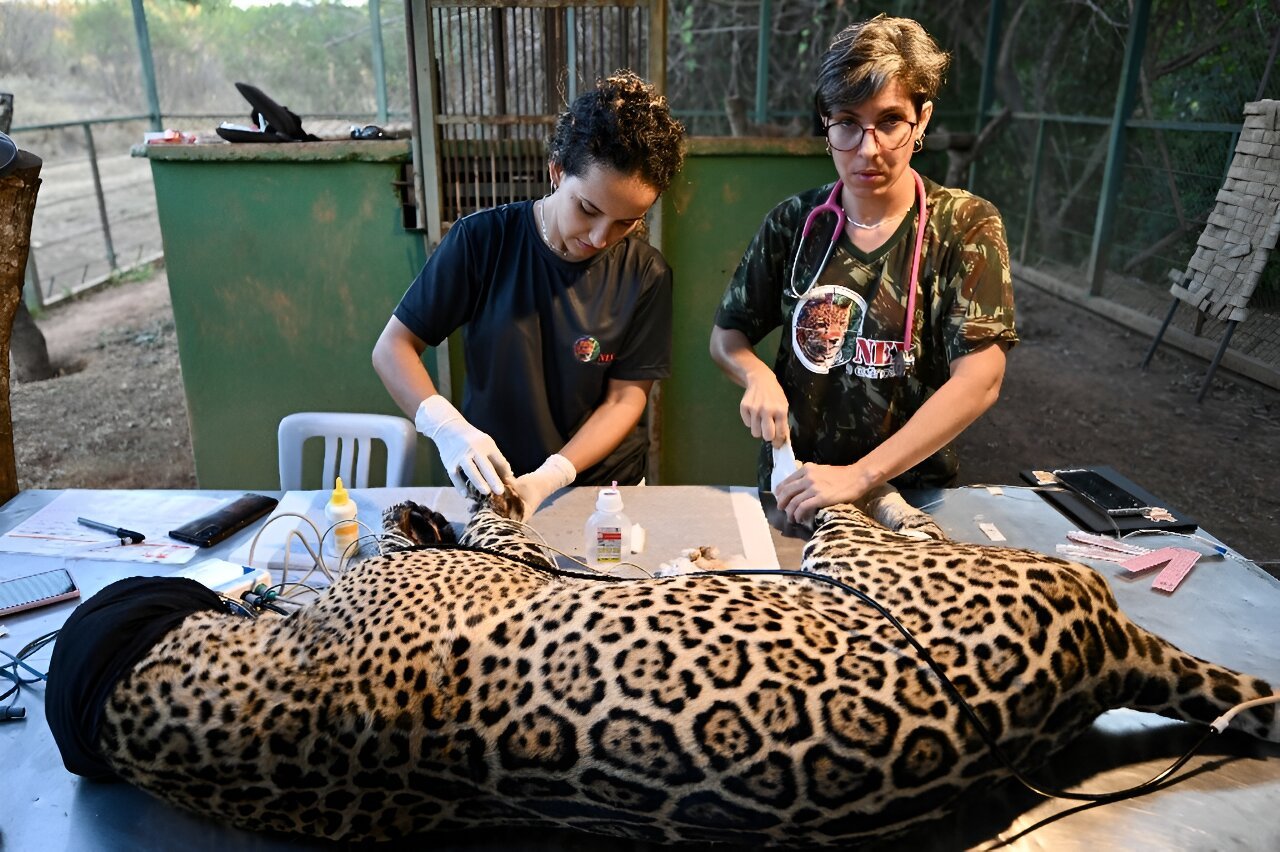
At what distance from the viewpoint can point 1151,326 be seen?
20.7 feet

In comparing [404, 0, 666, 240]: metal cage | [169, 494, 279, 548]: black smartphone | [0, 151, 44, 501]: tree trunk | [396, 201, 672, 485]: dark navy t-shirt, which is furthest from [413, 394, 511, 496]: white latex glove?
[404, 0, 666, 240]: metal cage

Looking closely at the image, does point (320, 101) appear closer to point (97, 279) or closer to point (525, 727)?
point (97, 279)

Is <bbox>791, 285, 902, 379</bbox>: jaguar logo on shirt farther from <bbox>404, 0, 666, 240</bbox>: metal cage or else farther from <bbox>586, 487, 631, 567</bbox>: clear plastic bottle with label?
<bbox>404, 0, 666, 240</bbox>: metal cage

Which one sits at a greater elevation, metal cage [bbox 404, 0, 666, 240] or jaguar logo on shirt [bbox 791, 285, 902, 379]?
metal cage [bbox 404, 0, 666, 240]

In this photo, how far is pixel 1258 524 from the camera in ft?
14.4

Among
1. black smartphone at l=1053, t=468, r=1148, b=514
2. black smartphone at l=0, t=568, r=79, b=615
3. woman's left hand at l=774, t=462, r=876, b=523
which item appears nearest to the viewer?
black smartphone at l=0, t=568, r=79, b=615

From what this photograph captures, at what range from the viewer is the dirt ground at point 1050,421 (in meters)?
Result: 4.69

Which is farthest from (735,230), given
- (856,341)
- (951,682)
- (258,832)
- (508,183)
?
(258,832)

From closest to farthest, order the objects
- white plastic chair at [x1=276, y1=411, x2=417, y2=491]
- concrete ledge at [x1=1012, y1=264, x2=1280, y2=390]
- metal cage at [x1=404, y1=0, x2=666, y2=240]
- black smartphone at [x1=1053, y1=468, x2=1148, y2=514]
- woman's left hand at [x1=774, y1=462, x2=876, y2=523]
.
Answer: woman's left hand at [x1=774, y1=462, x2=876, y2=523]
black smartphone at [x1=1053, y1=468, x2=1148, y2=514]
white plastic chair at [x1=276, y1=411, x2=417, y2=491]
metal cage at [x1=404, y1=0, x2=666, y2=240]
concrete ledge at [x1=1012, y1=264, x2=1280, y2=390]

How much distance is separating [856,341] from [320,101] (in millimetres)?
9380

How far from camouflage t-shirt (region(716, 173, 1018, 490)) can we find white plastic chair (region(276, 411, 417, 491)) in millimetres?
1160

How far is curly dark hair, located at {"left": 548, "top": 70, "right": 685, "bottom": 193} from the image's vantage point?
7.02ft

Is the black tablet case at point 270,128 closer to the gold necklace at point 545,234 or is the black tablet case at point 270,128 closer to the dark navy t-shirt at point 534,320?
the dark navy t-shirt at point 534,320

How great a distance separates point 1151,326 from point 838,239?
498cm
